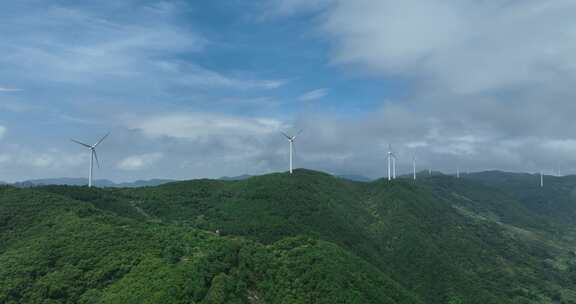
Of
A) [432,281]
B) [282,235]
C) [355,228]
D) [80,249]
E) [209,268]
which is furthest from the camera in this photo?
[355,228]

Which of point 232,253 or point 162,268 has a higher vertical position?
point 232,253

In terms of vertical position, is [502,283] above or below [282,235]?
below

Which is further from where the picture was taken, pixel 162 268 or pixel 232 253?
pixel 232 253

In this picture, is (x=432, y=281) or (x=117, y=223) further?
(x=432, y=281)

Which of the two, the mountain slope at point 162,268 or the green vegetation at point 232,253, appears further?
the green vegetation at point 232,253

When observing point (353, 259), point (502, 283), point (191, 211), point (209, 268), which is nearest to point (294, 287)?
point (209, 268)

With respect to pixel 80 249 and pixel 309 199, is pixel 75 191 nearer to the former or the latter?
pixel 80 249

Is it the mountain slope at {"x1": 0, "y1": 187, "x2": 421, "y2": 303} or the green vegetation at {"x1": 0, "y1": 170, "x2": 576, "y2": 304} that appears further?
the green vegetation at {"x1": 0, "y1": 170, "x2": 576, "y2": 304}

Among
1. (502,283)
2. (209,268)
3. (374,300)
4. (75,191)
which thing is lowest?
(502,283)
